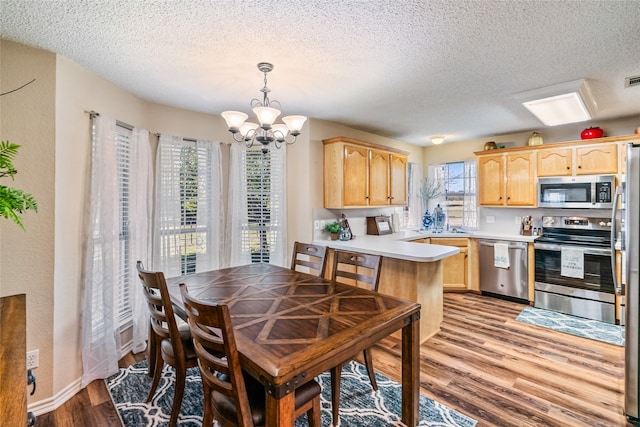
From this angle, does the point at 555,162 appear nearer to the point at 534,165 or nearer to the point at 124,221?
the point at 534,165

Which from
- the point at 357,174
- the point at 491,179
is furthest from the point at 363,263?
→ the point at 491,179

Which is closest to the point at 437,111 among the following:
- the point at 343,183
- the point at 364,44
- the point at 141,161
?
the point at 343,183

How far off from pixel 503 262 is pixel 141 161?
460cm

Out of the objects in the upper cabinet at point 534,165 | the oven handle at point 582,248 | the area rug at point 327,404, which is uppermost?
the upper cabinet at point 534,165

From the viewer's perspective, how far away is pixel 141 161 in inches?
112

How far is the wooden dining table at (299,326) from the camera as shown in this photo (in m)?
1.18

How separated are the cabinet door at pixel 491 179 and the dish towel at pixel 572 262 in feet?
3.52

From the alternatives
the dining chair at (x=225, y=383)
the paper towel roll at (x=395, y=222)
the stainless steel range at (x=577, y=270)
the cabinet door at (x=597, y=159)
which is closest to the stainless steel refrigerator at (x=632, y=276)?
the stainless steel range at (x=577, y=270)

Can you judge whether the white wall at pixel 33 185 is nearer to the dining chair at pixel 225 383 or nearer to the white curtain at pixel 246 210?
the dining chair at pixel 225 383

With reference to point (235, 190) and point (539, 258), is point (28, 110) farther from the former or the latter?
point (539, 258)

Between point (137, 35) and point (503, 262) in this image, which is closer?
point (137, 35)

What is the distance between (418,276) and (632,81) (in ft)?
8.13

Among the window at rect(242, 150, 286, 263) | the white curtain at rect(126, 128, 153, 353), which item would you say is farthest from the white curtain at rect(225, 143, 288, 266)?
the white curtain at rect(126, 128, 153, 353)

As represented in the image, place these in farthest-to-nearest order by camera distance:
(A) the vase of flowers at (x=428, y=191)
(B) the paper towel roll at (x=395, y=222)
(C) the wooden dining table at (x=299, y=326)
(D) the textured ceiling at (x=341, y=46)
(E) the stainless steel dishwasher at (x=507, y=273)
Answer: (A) the vase of flowers at (x=428, y=191) < (B) the paper towel roll at (x=395, y=222) < (E) the stainless steel dishwasher at (x=507, y=273) < (D) the textured ceiling at (x=341, y=46) < (C) the wooden dining table at (x=299, y=326)
